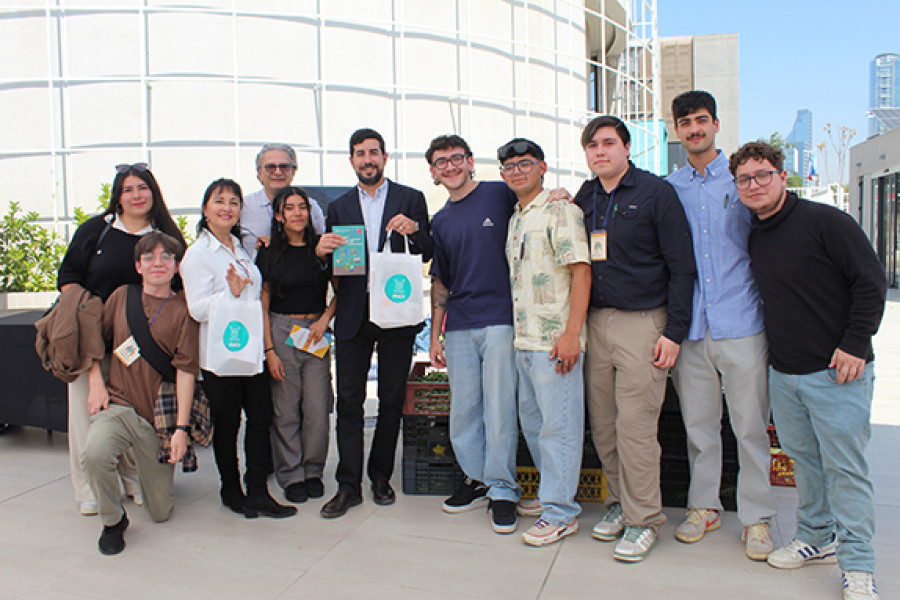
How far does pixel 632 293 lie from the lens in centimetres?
327

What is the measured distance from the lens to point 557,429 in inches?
135

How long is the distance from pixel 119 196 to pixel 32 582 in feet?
6.65

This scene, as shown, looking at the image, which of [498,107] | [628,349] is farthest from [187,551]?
[498,107]

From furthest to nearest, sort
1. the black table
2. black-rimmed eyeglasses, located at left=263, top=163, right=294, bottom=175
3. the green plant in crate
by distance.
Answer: the green plant in crate < the black table < black-rimmed eyeglasses, located at left=263, top=163, right=294, bottom=175

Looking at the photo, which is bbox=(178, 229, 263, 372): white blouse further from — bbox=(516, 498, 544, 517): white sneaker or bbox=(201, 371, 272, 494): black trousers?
bbox=(516, 498, 544, 517): white sneaker

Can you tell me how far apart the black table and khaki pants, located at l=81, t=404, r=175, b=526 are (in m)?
1.62

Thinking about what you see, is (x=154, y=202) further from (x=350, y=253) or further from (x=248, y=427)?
(x=248, y=427)

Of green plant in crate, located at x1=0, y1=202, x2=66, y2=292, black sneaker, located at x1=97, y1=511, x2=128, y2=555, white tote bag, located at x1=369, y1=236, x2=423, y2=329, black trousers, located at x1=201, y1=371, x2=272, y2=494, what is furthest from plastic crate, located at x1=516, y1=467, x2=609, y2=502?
green plant in crate, located at x1=0, y1=202, x2=66, y2=292

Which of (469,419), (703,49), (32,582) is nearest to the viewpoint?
(32,582)

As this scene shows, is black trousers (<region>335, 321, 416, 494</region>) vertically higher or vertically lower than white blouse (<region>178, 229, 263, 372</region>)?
lower

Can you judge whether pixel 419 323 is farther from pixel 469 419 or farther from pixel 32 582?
pixel 32 582

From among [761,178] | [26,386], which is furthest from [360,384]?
[26,386]

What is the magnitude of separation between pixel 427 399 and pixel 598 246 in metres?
1.49

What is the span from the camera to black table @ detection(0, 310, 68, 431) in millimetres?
4941
